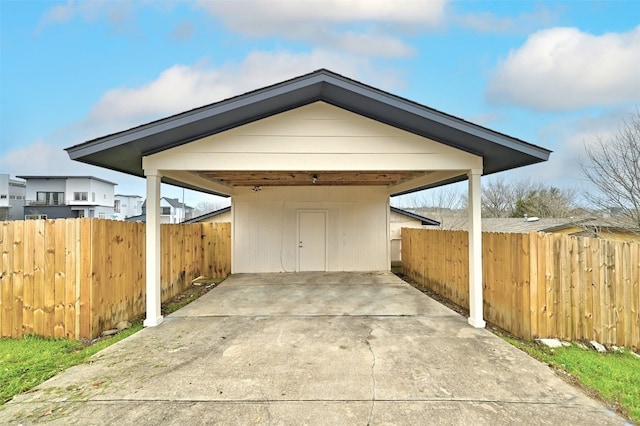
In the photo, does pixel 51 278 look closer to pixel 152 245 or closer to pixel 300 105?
pixel 152 245

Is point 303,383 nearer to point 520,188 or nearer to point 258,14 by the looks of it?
point 258,14

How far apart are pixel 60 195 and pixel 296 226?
36.2m

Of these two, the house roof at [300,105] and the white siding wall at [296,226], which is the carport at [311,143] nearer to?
the house roof at [300,105]

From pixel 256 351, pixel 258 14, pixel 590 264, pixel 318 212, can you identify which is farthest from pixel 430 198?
pixel 256 351

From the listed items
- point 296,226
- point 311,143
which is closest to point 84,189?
point 296,226

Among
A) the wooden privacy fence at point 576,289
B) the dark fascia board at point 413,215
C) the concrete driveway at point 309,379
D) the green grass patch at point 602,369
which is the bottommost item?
Result: the green grass patch at point 602,369

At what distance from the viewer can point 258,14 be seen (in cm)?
979

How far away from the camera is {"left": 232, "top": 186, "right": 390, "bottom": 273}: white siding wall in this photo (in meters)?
11.2

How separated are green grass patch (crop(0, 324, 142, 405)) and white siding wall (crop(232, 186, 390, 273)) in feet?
20.5

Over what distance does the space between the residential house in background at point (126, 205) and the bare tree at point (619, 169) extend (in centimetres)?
4713

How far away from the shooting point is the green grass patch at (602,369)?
320 centimetres

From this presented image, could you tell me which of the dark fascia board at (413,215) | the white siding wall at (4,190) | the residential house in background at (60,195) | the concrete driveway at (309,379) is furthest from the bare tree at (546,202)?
the white siding wall at (4,190)

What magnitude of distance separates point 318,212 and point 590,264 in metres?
7.73

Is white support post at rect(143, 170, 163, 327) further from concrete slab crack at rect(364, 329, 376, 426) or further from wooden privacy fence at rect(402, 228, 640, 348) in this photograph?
wooden privacy fence at rect(402, 228, 640, 348)
